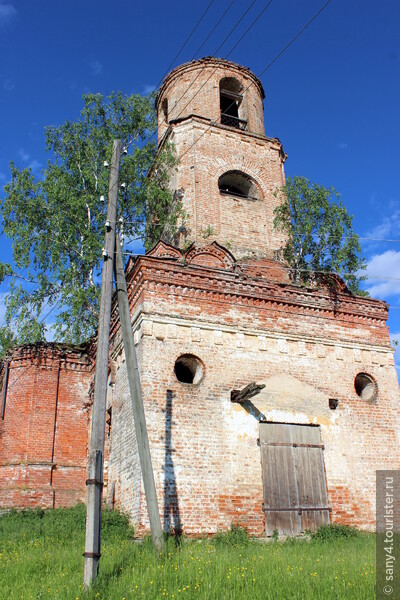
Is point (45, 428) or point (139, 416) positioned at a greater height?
point (45, 428)

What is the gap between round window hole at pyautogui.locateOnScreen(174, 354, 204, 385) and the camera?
39.6ft

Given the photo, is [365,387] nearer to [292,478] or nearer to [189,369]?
[292,478]

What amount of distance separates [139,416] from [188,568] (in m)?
2.48

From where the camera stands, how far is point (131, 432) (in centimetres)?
1149

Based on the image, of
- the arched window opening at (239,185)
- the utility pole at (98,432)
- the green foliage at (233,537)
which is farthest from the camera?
the arched window opening at (239,185)

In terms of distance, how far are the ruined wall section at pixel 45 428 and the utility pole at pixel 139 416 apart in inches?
280

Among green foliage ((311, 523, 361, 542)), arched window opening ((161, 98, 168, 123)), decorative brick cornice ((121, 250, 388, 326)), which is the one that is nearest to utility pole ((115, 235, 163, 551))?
decorative brick cornice ((121, 250, 388, 326))

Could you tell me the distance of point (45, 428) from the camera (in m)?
15.4

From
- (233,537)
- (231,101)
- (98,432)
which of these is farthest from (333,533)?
(231,101)

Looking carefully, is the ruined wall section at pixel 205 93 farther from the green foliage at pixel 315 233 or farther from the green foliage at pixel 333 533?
the green foliage at pixel 333 533

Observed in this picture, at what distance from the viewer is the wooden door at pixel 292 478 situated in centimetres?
1140

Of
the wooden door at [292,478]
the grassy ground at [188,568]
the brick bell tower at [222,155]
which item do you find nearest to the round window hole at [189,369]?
the wooden door at [292,478]

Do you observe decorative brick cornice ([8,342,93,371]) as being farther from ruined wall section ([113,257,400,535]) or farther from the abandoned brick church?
ruined wall section ([113,257,400,535])

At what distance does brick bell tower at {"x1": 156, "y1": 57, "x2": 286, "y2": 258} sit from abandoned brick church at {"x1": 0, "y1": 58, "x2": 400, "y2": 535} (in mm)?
92
